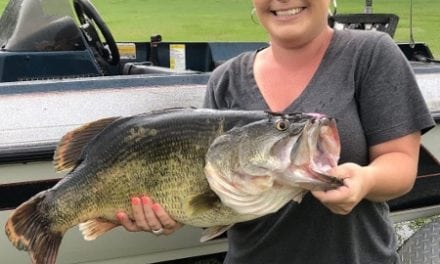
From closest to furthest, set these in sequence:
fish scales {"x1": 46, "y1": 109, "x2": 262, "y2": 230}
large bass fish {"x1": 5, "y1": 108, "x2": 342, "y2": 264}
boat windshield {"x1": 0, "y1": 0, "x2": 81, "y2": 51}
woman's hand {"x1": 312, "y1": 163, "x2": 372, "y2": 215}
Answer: woman's hand {"x1": 312, "y1": 163, "x2": 372, "y2": 215}, large bass fish {"x1": 5, "y1": 108, "x2": 342, "y2": 264}, fish scales {"x1": 46, "y1": 109, "x2": 262, "y2": 230}, boat windshield {"x1": 0, "y1": 0, "x2": 81, "y2": 51}

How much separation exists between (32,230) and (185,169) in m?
0.67

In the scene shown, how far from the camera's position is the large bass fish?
6.06 feet

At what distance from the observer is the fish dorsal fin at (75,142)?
2.32 m

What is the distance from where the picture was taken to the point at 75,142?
7.68 feet

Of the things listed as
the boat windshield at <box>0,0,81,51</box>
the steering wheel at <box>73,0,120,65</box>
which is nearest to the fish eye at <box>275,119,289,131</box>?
the boat windshield at <box>0,0,81,51</box>

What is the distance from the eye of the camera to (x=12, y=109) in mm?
3352

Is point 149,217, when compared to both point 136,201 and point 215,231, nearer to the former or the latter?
point 136,201

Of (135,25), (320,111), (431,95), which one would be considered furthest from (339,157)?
(135,25)

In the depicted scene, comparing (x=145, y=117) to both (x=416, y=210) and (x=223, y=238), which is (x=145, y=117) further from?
(x=416, y=210)

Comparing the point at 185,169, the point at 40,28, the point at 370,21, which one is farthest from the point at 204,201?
the point at 370,21

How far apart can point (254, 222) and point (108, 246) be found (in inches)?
58.5

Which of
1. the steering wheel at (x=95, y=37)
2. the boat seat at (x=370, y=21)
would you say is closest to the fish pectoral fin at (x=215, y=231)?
the steering wheel at (x=95, y=37)

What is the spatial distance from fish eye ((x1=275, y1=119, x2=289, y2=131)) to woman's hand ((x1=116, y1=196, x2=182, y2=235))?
51 cm

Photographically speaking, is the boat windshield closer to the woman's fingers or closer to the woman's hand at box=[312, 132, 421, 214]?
the woman's fingers
